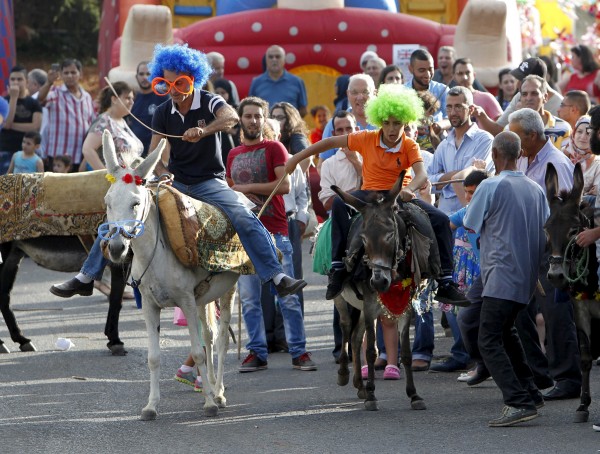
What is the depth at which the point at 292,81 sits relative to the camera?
1891cm

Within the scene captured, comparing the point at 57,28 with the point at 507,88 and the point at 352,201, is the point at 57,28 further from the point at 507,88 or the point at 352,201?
the point at 352,201

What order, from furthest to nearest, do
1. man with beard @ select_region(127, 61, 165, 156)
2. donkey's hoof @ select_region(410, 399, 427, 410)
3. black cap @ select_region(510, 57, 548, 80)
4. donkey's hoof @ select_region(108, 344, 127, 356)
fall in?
man with beard @ select_region(127, 61, 165, 156) → black cap @ select_region(510, 57, 548, 80) → donkey's hoof @ select_region(108, 344, 127, 356) → donkey's hoof @ select_region(410, 399, 427, 410)

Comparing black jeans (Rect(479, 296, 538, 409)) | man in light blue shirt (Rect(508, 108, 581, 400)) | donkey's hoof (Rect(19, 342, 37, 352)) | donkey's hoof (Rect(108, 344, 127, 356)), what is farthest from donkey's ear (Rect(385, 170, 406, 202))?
donkey's hoof (Rect(19, 342, 37, 352))

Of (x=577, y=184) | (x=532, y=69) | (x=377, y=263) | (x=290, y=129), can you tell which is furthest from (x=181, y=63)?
(x=532, y=69)

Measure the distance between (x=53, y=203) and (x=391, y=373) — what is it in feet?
11.9

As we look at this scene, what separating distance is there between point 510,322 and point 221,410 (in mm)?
2306

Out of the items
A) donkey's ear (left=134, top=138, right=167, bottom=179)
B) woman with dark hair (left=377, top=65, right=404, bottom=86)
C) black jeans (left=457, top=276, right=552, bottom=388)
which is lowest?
black jeans (left=457, top=276, right=552, bottom=388)

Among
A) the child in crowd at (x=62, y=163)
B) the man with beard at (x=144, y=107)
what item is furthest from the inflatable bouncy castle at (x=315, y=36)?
the man with beard at (x=144, y=107)

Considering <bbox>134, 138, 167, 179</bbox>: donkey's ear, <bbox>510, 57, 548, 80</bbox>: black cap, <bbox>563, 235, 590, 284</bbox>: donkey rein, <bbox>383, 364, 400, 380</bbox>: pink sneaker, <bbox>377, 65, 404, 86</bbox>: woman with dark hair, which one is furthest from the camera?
<bbox>510, 57, 548, 80</bbox>: black cap

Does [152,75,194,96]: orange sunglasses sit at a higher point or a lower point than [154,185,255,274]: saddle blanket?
higher

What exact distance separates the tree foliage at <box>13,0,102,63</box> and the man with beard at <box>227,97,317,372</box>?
2737 cm

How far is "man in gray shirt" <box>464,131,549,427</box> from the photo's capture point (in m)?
8.84

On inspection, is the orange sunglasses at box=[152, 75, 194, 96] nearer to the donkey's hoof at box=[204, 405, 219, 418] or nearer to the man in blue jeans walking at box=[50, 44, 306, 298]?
the man in blue jeans walking at box=[50, 44, 306, 298]

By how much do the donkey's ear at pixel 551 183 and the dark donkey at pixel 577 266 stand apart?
3.9 inches
